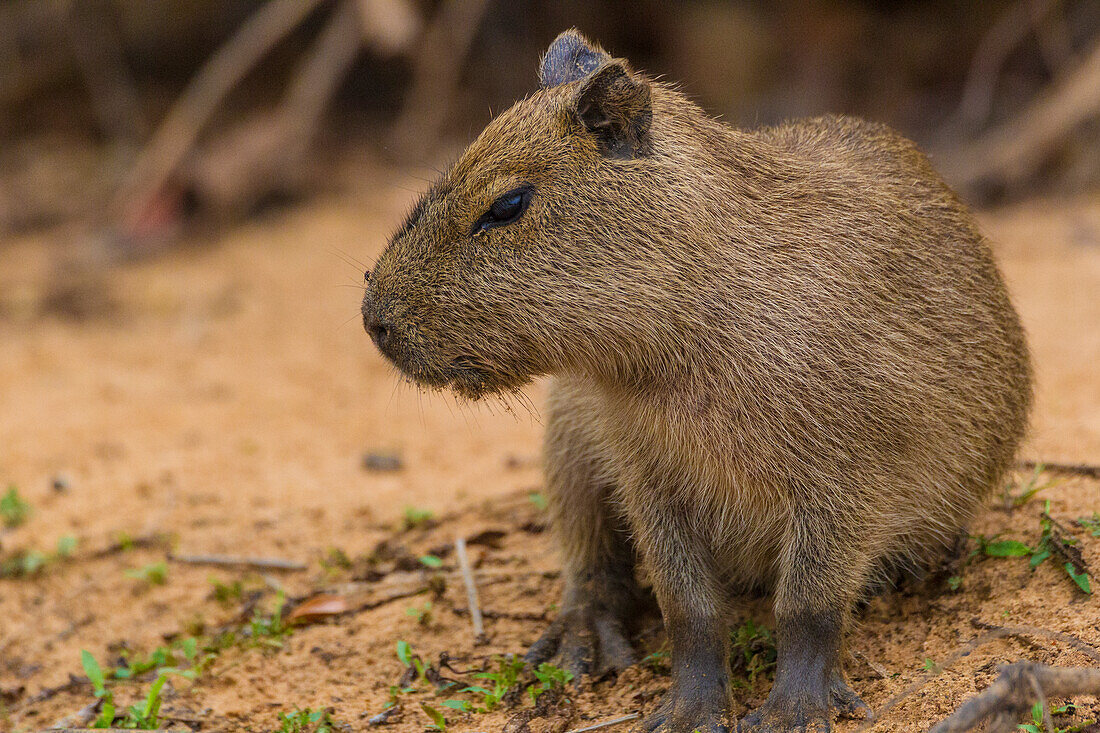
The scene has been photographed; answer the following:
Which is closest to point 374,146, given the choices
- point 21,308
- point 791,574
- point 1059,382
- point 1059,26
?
point 21,308

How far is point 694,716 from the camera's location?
3229 mm

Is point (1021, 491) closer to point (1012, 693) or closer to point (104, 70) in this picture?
point (1012, 693)

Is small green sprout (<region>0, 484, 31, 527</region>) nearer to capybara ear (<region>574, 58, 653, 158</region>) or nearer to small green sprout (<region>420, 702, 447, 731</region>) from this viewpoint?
small green sprout (<region>420, 702, 447, 731</region>)

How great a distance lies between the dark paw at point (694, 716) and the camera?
3213 millimetres

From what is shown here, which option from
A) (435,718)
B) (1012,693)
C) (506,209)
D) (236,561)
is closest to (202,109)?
(236,561)

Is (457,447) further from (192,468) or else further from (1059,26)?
(1059,26)

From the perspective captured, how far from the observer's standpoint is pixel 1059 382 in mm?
5879

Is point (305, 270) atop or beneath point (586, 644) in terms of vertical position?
atop

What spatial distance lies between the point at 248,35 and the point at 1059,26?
6.87 meters

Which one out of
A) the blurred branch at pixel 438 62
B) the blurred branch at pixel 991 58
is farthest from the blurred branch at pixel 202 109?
the blurred branch at pixel 991 58

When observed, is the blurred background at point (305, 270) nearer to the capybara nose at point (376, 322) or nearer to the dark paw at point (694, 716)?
the dark paw at point (694, 716)

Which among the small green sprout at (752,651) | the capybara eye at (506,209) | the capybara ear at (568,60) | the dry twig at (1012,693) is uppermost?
the capybara ear at (568,60)

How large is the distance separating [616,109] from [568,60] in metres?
0.51

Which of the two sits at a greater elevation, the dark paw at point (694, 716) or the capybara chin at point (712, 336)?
the capybara chin at point (712, 336)
